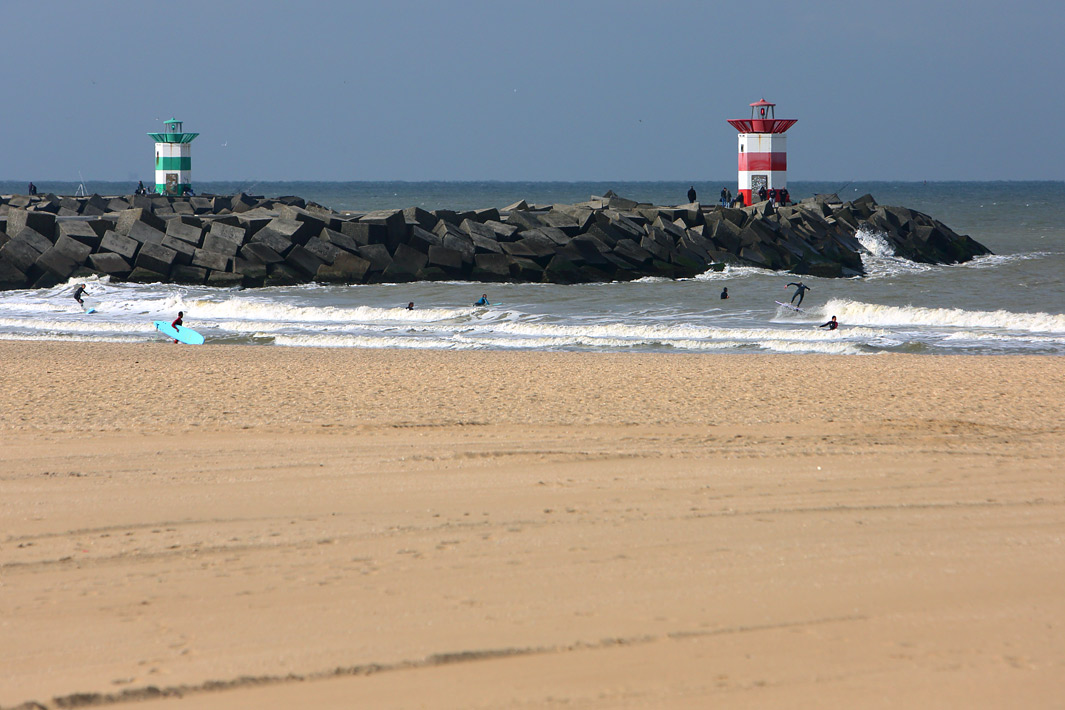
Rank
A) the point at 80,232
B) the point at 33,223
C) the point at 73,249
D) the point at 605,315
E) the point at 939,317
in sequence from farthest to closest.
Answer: the point at 33,223
the point at 80,232
the point at 73,249
the point at 605,315
the point at 939,317

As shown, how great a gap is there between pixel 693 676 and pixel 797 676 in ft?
1.08

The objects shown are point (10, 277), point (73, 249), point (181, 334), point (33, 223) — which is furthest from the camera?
point (33, 223)

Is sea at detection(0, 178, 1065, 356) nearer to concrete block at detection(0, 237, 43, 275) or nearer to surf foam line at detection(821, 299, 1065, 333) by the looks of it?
surf foam line at detection(821, 299, 1065, 333)

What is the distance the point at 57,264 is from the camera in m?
19.2

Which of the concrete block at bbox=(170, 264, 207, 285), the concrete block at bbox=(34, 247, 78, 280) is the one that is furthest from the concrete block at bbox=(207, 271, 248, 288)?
the concrete block at bbox=(34, 247, 78, 280)

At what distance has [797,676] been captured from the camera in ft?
10.3

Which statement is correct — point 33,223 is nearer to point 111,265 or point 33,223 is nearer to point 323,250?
point 111,265

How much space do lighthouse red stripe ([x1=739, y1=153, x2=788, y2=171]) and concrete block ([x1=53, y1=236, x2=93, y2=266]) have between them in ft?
53.3

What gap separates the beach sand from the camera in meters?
3.14

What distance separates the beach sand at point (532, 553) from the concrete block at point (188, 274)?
1178cm

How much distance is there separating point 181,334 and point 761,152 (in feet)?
56.7

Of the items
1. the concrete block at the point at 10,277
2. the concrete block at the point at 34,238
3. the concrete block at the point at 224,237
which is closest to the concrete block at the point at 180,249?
the concrete block at the point at 224,237

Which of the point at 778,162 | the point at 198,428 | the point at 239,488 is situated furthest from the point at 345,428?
the point at 778,162

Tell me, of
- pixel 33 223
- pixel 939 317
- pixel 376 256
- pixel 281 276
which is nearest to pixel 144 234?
pixel 33 223
